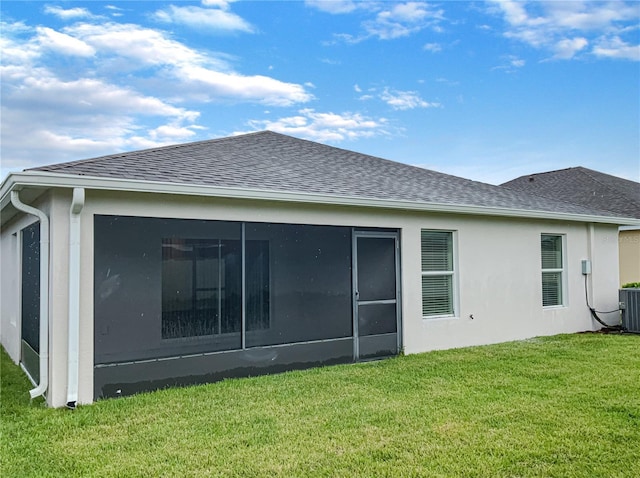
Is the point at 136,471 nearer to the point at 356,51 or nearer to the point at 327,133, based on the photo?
the point at 356,51

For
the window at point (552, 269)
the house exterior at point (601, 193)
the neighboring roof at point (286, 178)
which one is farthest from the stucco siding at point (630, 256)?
the window at point (552, 269)

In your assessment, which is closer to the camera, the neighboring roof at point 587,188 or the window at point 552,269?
the window at point 552,269

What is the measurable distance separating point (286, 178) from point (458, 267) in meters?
3.71

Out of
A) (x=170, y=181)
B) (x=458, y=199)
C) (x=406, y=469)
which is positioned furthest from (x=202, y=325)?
(x=458, y=199)

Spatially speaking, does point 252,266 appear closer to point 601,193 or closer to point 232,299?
point 232,299

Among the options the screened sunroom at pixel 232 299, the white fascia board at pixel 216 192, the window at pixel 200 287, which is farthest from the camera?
the window at pixel 200 287

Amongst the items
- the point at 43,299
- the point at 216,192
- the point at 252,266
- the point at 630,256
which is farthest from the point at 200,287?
the point at 630,256

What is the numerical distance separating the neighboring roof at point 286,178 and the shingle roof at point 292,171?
0.05ft

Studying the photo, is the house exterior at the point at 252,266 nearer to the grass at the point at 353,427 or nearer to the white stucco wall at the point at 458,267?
the white stucco wall at the point at 458,267

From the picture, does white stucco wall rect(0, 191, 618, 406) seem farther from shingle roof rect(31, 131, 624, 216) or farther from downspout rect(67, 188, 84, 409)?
shingle roof rect(31, 131, 624, 216)

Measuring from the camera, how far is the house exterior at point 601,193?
16031 mm

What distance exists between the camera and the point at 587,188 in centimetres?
1877

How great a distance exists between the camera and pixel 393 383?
664 centimetres

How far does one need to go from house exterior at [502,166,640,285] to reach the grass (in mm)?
10360
